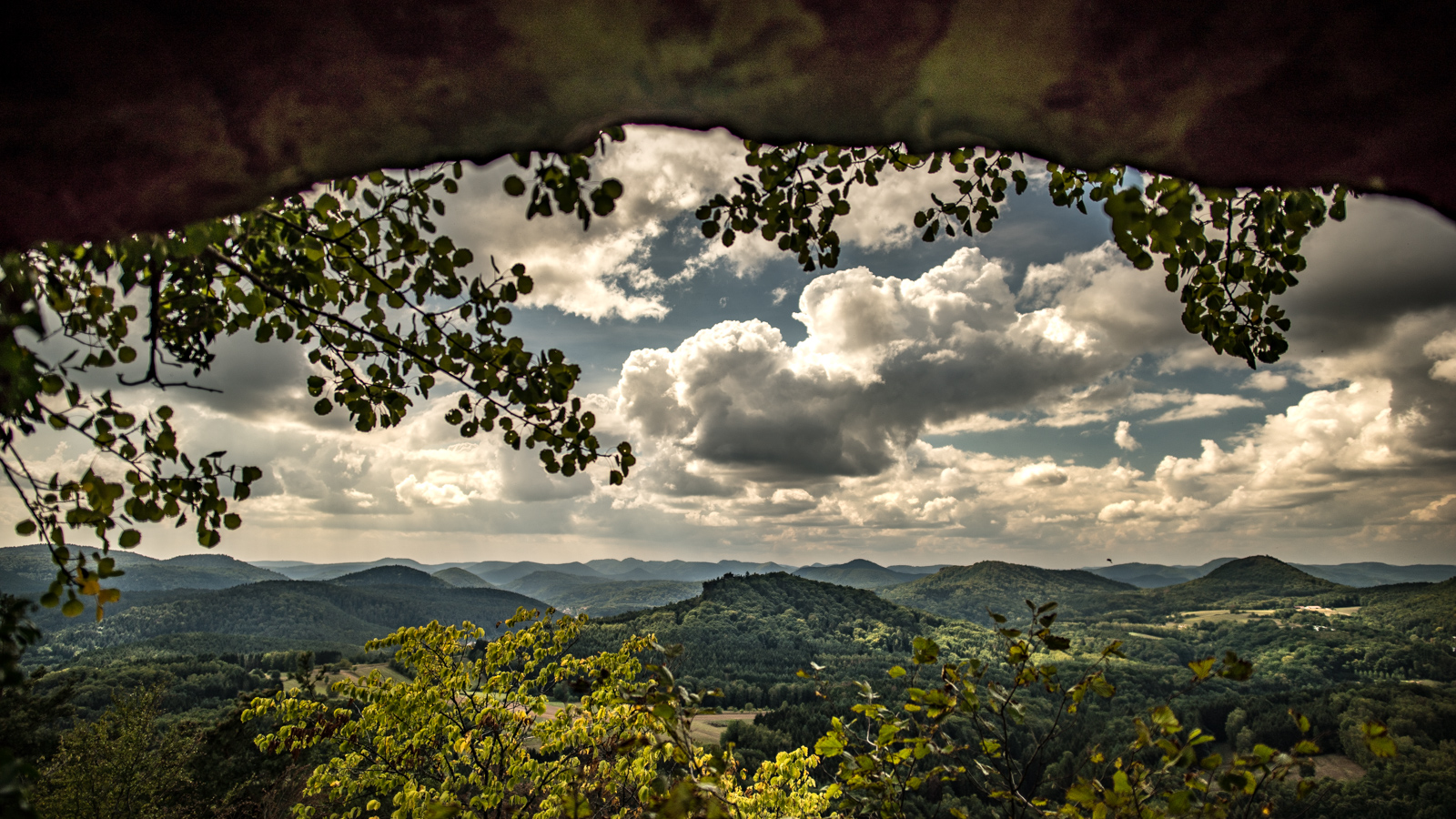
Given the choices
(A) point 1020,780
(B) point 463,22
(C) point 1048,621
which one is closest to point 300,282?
(B) point 463,22

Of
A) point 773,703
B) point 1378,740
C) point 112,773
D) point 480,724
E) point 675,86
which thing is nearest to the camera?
point 675,86

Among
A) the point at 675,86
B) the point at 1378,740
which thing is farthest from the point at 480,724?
the point at 675,86

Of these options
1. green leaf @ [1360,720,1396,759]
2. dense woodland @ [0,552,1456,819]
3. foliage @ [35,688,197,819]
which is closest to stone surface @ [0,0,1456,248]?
dense woodland @ [0,552,1456,819]

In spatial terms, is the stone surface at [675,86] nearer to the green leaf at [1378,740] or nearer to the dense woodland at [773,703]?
the dense woodland at [773,703]

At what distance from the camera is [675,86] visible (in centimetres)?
145

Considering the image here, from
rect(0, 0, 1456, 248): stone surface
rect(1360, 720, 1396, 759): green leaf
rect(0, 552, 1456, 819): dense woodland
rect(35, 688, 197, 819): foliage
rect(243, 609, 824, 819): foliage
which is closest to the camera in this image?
rect(0, 0, 1456, 248): stone surface

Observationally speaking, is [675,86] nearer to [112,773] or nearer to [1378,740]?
[1378,740]

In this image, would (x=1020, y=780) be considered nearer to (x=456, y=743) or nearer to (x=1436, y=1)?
(x=1436, y=1)

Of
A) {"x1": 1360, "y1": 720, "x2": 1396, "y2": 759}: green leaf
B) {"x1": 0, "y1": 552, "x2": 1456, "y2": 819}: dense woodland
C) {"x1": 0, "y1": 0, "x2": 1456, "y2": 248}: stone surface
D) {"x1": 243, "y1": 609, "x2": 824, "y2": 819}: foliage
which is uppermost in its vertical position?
{"x1": 0, "y1": 0, "x2": 1456, "y2": 248}: stone surface

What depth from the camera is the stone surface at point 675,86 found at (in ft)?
3.55

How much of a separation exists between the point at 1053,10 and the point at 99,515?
3.12 metres

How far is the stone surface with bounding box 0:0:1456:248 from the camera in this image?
108 cm

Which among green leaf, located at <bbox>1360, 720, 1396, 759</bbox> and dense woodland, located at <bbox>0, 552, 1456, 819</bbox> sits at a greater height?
green leaf, located at <bbox>1360, 720, 1396, 759</bbox>

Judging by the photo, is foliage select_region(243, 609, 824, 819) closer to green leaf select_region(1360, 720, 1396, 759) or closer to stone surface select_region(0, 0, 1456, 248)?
green leaf select_region(1360, 720, 1396, 759)
